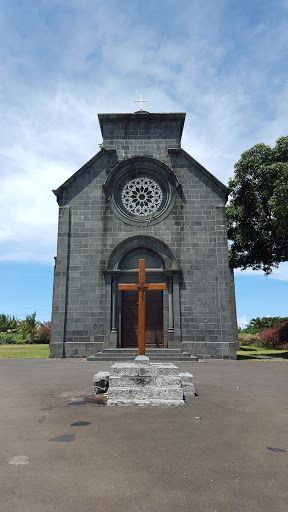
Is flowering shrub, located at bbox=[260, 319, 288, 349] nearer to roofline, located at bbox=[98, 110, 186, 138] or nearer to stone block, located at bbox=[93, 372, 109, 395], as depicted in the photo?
roofline, located at bbox=[98, 110, 186, 138]

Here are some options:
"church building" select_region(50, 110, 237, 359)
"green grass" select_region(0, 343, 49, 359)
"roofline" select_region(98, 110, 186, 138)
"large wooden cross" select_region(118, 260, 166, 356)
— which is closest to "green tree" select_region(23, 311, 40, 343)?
"green grass" select_region(0, 343, 49, 359)

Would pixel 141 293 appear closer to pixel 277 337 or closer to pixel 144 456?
pixel 144 456

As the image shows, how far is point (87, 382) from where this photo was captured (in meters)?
8.68

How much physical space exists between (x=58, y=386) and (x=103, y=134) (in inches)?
559

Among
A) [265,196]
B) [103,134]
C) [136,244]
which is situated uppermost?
[103,134]

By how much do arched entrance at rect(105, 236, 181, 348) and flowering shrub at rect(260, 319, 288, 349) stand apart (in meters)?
11.2

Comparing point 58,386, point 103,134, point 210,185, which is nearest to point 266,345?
point 210,185

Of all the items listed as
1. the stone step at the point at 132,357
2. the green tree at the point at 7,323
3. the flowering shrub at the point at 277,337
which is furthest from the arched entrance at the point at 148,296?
the green tree at the point at 7,323

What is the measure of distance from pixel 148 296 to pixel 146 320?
1190 millimetres

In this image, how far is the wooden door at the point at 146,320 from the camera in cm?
1627

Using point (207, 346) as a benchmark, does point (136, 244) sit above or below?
above

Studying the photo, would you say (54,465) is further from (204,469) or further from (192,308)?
(192,308)

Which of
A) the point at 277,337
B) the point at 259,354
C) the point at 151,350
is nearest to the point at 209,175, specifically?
the point at 151,350

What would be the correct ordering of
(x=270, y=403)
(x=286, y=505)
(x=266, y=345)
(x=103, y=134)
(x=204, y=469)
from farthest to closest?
1. (x=266, y=345)
2. (x=103, y=134)
3. (x=270, y=403)
4. (x=204, y=469)
5. (x=286, y=505)
